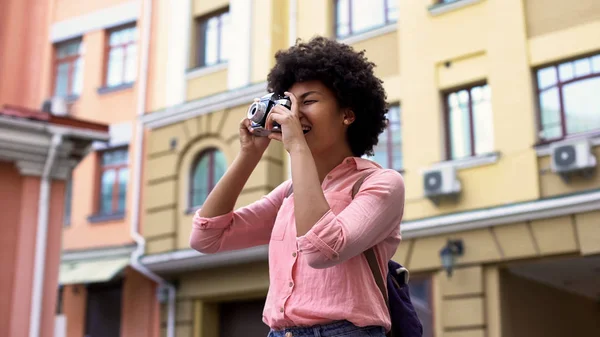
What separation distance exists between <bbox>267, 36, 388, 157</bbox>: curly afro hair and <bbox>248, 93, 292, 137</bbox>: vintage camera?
0.12 m

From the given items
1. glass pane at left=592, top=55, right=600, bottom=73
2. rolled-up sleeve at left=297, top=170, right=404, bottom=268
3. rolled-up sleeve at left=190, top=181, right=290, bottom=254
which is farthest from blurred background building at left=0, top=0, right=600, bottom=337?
rolled-up sleeve at left=297, top=170, right=404, bottom=268

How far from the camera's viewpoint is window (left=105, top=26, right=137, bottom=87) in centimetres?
1435

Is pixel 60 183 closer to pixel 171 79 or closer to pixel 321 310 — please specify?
pixel 171 79

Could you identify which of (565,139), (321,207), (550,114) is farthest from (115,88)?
(321,207)

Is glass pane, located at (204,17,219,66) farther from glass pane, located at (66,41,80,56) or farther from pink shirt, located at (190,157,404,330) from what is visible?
pink shirt, located at (190,157,404,330)

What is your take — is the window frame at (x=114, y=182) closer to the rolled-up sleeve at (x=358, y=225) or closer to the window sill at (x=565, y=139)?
the window sill at (x=565, y=139)

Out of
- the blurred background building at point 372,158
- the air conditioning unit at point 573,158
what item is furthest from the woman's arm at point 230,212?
the air conditioning unit at point 573,158

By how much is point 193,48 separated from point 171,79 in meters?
0.64

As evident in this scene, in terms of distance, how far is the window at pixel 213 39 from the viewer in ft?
42.5

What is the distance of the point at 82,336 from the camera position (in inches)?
546

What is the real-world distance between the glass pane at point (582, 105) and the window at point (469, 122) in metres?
0.95

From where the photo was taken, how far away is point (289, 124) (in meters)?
2.23

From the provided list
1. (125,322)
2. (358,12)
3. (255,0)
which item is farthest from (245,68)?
(125,322)

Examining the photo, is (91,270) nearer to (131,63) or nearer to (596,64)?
(131,63)
